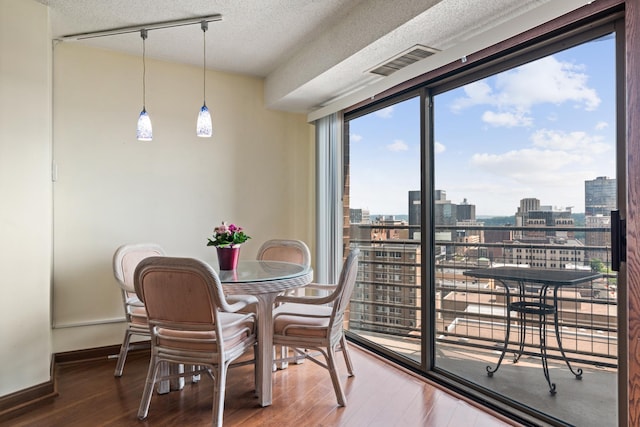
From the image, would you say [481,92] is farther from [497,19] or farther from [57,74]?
→ [57,74]

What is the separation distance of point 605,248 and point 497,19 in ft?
4.37

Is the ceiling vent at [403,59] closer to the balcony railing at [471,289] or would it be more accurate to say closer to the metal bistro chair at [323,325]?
the balcony railing at [471,289]

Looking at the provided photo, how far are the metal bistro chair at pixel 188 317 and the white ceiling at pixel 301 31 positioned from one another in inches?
69.1

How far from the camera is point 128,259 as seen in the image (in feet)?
10.1

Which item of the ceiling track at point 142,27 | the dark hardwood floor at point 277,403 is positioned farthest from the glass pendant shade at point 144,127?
the dark hardwood floor at point 277,403

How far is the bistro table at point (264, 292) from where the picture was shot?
2.30 m

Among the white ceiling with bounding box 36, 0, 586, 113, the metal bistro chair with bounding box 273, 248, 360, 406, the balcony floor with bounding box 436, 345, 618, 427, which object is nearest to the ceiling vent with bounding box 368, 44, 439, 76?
the white ceiling with bounding box 36, 0, 586, 113

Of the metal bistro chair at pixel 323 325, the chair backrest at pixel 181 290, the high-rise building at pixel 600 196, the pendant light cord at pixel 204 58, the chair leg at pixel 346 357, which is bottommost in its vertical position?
the chair leg at pixel 346 357

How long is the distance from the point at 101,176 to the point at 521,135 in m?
3.20

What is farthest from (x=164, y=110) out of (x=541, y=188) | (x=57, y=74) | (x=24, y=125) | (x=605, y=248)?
(x=605, y=248)

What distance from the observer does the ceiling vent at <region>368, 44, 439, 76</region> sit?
2.54m

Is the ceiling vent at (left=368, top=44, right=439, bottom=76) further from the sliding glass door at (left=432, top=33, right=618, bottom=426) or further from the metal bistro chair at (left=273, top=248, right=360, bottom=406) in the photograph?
the metal bistro chair at (left=273, top=248, right=360, bottom=406)

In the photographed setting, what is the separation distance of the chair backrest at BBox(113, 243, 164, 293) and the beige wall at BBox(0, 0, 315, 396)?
31 cm

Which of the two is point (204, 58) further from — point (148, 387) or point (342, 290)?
point (148, 387)
